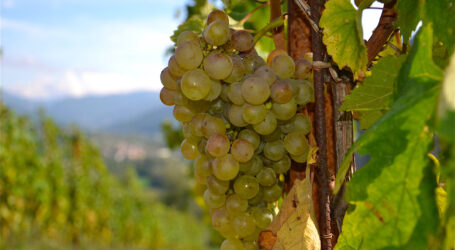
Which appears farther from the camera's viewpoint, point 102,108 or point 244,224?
point 102,108

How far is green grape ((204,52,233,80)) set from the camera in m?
0.79

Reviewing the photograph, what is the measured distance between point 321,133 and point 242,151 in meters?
0.16

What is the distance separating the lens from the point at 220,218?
2.99 feet

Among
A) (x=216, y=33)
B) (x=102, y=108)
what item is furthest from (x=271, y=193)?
(x=102, y=108)

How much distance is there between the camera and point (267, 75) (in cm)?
82

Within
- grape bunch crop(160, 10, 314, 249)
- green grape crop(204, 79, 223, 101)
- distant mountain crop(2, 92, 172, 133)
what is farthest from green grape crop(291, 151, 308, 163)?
distant mountain crop(2, 92, 172, 133)

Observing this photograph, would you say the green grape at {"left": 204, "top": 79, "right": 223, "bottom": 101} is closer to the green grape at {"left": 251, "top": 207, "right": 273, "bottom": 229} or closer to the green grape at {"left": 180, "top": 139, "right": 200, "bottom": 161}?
the green grape at {"left": 180, "top": 139, "right": 200, "bottom": 161}

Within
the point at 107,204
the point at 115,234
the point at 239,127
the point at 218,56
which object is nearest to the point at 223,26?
the point at 218,56

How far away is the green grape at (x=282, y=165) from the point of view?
0.88 metres

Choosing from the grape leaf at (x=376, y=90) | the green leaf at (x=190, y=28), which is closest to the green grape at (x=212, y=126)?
the grape leaf at (x=376, y=90)

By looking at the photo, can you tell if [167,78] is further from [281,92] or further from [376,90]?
[376,90]

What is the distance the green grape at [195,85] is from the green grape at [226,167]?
134mm

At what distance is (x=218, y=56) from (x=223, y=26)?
73 mm

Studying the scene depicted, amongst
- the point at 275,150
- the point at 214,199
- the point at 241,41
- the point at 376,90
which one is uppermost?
the point at 241,41
